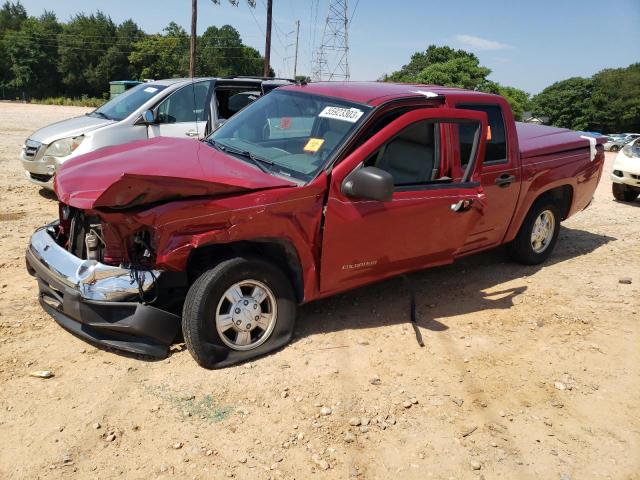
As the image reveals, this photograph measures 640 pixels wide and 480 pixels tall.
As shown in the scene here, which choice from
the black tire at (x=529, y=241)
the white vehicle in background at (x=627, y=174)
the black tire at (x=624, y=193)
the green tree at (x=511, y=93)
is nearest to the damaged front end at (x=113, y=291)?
the black tire at (x=529, y=241)

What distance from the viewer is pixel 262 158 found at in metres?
3.89

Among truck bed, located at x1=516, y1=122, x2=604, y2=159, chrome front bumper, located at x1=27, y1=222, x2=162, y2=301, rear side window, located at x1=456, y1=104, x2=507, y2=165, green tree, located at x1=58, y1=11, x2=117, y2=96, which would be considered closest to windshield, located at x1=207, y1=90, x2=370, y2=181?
chrome front bumper, located at x1=27, y1=222, x2=162, y2=301

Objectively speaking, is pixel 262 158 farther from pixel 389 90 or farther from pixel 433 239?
pixel 433 239

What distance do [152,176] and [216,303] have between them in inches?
34.7

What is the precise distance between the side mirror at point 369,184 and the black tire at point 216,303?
0.75m

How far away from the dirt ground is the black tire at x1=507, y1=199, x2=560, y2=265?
2.98 ft

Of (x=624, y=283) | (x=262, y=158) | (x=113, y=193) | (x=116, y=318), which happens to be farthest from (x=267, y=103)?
(x=624, y=283)

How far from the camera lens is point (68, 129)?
7.46m

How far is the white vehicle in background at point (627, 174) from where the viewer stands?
972 centimetres

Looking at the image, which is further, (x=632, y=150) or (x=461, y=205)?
(x=632, y=150)

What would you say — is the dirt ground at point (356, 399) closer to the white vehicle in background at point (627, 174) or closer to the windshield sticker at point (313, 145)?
the windshield sticker at point (313, 145)

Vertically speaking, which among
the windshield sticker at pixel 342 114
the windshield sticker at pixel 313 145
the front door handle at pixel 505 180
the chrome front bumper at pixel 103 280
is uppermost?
the windshield sticker at pixel 342 114

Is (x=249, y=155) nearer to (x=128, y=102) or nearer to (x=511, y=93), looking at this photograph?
(x=128, y=102)

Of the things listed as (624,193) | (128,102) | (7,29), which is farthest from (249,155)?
(7,29)
